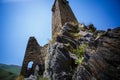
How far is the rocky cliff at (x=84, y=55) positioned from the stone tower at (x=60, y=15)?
323 cm

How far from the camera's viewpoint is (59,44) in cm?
2077

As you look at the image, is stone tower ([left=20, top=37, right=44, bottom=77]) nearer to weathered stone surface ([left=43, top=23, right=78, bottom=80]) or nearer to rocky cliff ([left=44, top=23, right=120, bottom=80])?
weathered stone surface ([left=43, top=23, right=78, bottom=80])

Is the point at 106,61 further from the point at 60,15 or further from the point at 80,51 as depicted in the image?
the point at 60,15

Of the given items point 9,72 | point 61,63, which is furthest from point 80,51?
point 9,72

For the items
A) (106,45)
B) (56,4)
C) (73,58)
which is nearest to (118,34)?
(106,45)

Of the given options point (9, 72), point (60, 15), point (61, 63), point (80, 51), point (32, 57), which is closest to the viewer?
point (61, 63)

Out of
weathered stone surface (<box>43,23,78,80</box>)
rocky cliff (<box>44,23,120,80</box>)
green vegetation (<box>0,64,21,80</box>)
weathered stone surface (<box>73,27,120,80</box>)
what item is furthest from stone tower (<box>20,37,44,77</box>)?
green vegetation (<box>0,64,21,80</box>)

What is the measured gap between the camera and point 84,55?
16312 millimetres

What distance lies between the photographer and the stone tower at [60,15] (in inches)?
1085

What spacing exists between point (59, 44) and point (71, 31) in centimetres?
406

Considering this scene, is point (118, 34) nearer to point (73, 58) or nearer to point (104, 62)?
point (104, 62)

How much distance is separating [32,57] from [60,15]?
28.3ft

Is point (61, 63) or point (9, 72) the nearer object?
point (61, 63)

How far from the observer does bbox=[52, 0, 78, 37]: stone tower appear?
27562 millimetres
